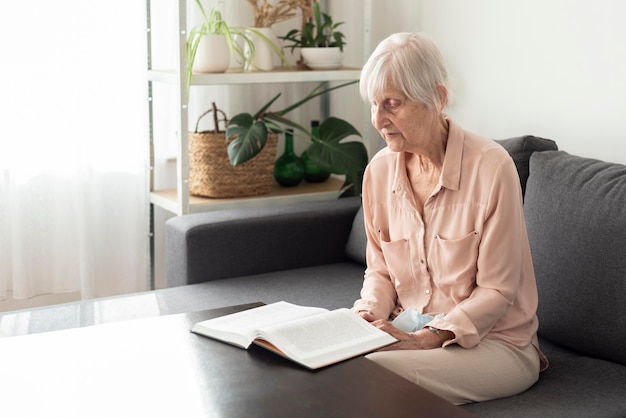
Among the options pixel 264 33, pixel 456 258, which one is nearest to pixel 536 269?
pixel 456 258

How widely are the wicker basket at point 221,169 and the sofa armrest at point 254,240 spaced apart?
30 cm

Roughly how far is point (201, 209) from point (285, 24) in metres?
0.96

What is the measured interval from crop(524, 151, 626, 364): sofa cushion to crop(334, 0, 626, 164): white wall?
35 centimetres

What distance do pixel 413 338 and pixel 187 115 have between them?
4.92 ft

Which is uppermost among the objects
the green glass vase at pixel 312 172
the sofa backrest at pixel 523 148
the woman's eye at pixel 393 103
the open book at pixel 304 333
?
the woman's eye at pixel 393 103

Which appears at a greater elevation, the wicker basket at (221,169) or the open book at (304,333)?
the wicker basket at (221,169)

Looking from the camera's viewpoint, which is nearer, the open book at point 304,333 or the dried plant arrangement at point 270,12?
the open book at point 304,333

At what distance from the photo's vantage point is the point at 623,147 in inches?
96.9

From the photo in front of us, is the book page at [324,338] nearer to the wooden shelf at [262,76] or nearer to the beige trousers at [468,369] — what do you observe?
the beige trousers at [468,369]

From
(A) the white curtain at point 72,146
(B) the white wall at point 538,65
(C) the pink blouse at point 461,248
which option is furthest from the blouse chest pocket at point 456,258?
(A) the white curtain at point 72,146

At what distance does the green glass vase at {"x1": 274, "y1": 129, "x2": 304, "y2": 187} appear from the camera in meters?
3.46

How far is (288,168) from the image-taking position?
3.46m

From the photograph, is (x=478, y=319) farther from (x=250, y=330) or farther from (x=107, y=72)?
(x=107, y=72)

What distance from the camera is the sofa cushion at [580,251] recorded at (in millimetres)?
2014
